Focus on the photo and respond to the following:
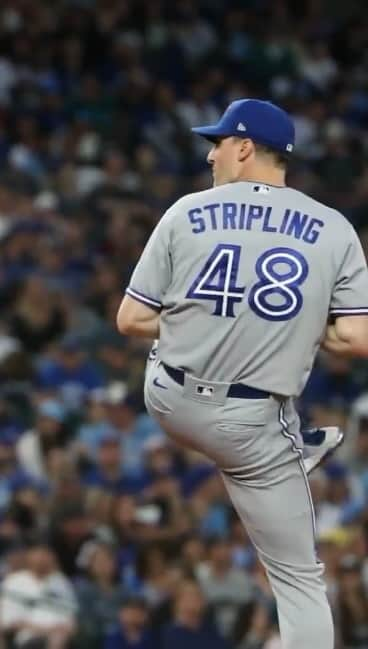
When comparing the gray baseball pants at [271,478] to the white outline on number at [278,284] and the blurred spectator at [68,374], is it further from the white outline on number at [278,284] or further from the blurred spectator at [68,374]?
the blurred spectator at [68,374]

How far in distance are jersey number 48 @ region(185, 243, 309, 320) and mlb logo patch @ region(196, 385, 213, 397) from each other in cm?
21

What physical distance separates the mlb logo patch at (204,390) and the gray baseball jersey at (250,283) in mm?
33

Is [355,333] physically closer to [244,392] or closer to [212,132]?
[244,392]

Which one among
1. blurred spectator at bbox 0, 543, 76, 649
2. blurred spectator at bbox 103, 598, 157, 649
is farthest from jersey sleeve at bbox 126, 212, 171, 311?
blurred spectator at bbox 103, 598, 157, 649

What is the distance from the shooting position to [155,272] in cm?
438

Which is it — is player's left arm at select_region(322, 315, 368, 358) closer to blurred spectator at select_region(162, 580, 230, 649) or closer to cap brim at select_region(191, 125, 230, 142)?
cap brim at select_region(191, 125, 230, 142)

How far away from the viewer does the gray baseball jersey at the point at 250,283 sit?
14.2ft

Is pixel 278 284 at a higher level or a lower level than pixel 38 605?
higher

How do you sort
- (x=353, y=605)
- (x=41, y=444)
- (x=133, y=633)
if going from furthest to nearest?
(x=41, y=444) → (x=353, y=605) → (x=133, y=633)

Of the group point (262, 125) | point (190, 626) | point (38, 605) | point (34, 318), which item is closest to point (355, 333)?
point (262, 125)

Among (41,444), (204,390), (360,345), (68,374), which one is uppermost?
(360,345)

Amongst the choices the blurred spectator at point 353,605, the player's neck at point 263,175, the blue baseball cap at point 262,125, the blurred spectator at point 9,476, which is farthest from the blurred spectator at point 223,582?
the blue baseball cap at point 262,125

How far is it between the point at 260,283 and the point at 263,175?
33 centimetres

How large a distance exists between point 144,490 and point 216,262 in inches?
225
